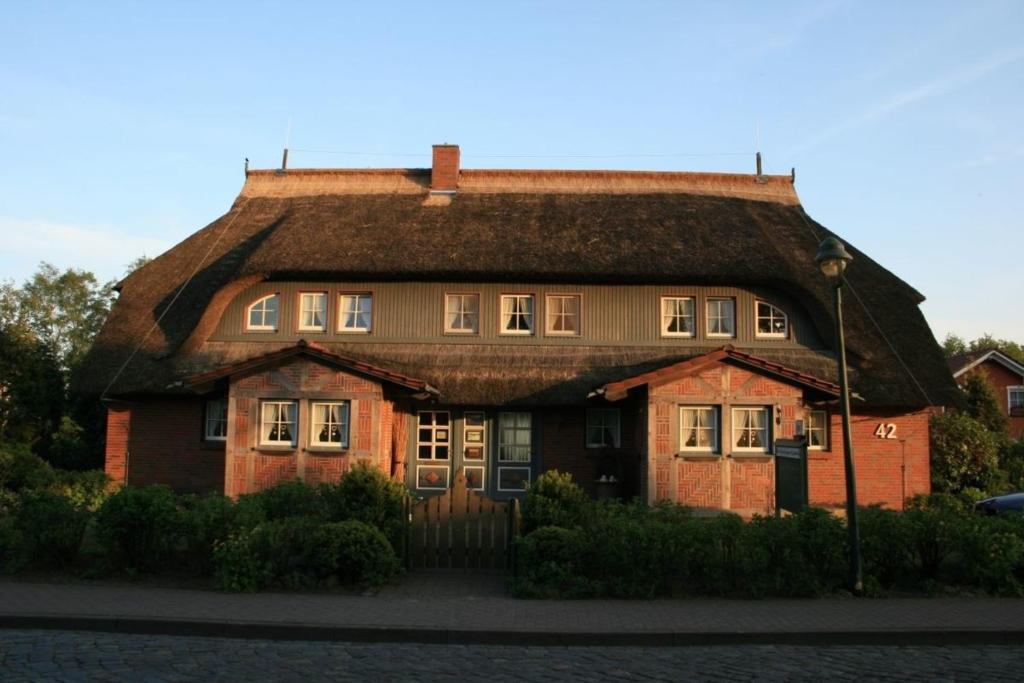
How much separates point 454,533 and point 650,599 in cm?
310

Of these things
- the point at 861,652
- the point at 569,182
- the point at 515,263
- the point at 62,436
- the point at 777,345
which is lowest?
the point at 861,652

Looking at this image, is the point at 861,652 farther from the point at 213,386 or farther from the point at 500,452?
the point at 213,386

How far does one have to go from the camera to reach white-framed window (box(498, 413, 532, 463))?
70.4 feet

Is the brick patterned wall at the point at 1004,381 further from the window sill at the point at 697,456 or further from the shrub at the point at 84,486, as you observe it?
the shrub at the point at 84,486

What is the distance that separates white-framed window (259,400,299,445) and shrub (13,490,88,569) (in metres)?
7.09

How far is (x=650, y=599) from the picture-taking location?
11.0 metres

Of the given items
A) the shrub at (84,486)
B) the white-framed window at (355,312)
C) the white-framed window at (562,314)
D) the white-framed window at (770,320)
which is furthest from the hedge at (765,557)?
the white-framed window at (355,312)

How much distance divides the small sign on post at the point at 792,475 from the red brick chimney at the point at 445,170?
14904 millimetres

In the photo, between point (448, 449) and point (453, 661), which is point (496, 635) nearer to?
point (453, 661)

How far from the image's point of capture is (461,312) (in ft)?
73.0

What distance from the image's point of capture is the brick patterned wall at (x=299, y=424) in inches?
740

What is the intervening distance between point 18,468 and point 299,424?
763 cm

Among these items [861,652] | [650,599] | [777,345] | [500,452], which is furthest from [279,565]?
[777,345]

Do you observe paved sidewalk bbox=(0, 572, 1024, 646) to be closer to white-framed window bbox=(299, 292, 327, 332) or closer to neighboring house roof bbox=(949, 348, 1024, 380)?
white-framed window bbox=(299, 292, 327, 332)
